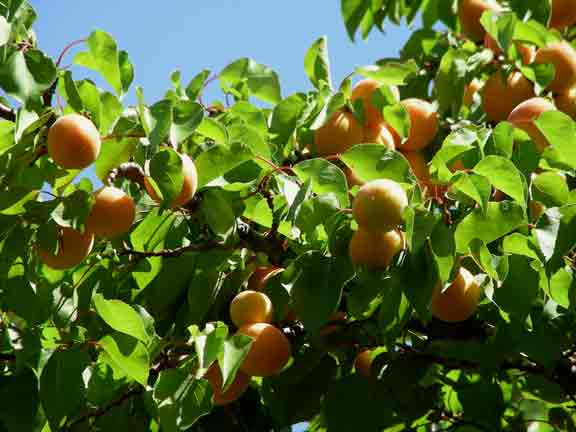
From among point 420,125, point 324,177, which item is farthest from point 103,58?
point 420,125

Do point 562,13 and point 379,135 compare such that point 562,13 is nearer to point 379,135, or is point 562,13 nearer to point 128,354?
point 379,135

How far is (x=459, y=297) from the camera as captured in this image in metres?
1.73

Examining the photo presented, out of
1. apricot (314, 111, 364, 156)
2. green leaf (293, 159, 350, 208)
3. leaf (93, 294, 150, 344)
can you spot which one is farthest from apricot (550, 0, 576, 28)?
leaf (93, 294, 150, 344)

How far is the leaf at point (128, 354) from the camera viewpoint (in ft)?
5.11

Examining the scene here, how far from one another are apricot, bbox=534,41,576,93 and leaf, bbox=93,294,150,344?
133 cm

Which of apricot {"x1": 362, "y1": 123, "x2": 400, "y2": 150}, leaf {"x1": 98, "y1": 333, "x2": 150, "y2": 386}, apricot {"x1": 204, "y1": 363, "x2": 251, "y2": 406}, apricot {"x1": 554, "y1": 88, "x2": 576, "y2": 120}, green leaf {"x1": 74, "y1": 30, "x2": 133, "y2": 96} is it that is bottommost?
apricot {"x1": 204, "y1": 363, "x2": 251, "y2": 406}

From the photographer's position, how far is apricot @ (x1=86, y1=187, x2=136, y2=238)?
1.65 metres

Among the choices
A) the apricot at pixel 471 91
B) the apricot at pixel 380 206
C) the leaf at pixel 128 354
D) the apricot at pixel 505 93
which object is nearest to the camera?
the apricot at pixel 380 206

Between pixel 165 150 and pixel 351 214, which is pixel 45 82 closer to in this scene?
pixel 165 150

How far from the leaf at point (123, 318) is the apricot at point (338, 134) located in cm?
69

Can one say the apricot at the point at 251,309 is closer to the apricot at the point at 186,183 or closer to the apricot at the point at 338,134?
the apricot at the point at 186,183

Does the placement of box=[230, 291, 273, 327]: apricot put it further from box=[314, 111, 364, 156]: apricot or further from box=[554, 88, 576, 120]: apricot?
box=[554, 88, 576, 120]: apricot

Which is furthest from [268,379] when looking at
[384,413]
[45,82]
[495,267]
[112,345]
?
[45,82]

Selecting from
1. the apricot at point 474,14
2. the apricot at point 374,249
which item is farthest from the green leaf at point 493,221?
the apricot at point 474,14
